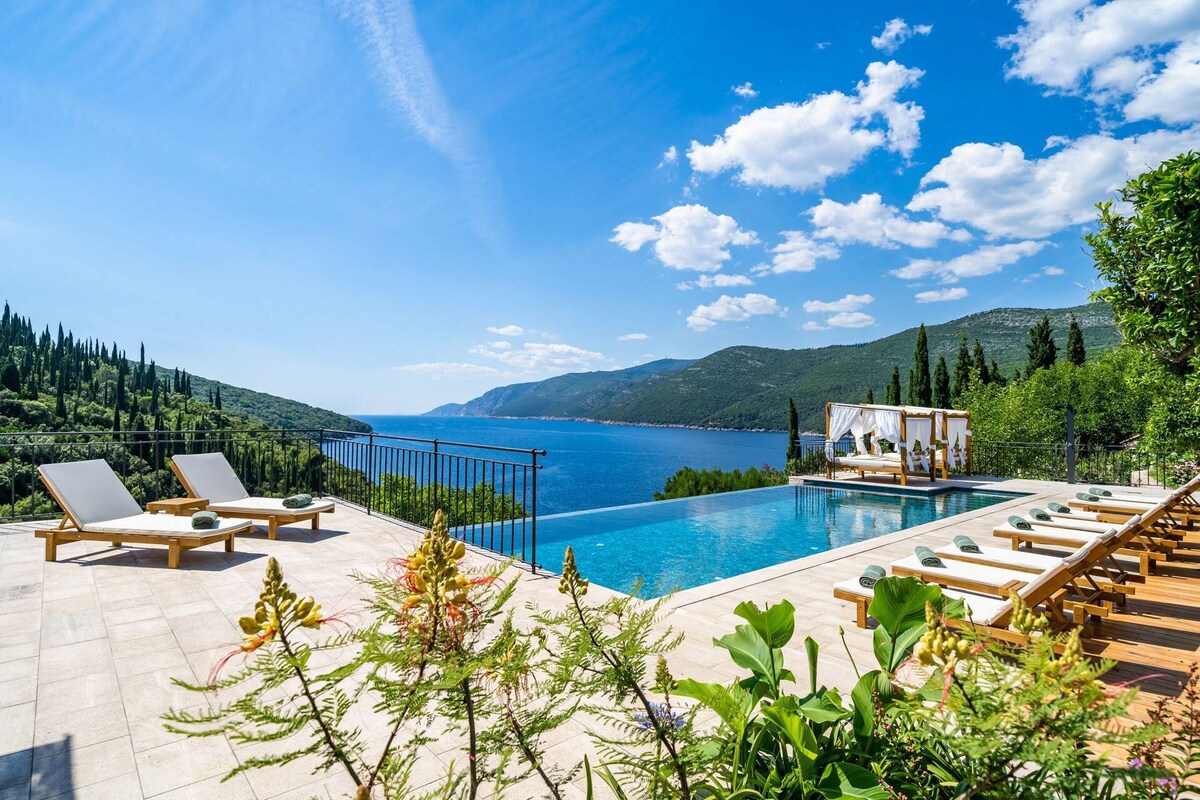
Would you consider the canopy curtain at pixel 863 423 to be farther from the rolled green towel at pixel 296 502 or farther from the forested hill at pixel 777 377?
the forested hill at pixel 777 377

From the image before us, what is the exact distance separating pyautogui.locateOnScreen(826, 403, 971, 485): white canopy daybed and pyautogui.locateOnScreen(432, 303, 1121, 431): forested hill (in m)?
11.8

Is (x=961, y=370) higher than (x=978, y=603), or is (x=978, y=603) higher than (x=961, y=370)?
(x=961, y=370)

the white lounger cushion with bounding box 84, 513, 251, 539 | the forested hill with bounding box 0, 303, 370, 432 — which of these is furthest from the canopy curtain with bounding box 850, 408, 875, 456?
the forested hill with bounding box 0, 303, 370, 432

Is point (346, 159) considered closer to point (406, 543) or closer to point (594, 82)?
point (594, 82)

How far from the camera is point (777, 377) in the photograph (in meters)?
59.1

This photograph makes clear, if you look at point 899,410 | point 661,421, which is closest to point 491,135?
point 899,410

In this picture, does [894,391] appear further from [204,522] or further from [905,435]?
[204,522]

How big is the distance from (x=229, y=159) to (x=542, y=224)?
8248mm

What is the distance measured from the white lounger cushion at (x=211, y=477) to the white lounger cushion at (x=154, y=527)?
29.7 inches

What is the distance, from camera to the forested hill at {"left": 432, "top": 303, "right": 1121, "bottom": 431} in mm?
39750

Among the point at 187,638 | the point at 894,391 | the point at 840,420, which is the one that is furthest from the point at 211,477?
the point at 894,391

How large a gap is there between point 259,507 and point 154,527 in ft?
3.65

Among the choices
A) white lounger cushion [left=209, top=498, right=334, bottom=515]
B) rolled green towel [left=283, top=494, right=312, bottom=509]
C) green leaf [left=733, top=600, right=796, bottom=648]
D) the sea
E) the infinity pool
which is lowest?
the sea

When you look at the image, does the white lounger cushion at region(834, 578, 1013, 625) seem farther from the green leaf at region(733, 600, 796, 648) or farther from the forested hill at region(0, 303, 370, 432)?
the forested hill at region(0, 303, 370, 432)
